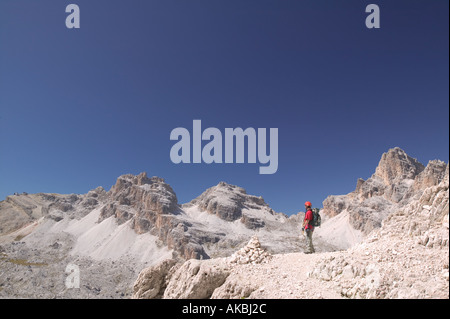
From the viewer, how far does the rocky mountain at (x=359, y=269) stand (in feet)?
32.4

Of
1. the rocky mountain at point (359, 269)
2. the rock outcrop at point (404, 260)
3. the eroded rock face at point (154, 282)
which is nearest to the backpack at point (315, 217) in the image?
the rocky mountain at point (359, 269)

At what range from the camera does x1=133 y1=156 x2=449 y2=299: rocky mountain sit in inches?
389

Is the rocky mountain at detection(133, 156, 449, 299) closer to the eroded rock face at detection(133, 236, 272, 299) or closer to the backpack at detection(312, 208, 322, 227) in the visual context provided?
the eroded rock face at detection(133, 236, 272, 299)

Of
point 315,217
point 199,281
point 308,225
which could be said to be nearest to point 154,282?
point 199,281

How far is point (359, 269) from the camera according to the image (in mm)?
11438

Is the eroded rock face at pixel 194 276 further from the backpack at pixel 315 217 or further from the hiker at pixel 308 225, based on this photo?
the backpack at pixel 315 217

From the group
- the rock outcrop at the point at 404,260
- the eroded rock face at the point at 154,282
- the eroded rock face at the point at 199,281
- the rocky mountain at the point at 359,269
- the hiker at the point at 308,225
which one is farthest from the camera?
the hiker at the point at 308,225

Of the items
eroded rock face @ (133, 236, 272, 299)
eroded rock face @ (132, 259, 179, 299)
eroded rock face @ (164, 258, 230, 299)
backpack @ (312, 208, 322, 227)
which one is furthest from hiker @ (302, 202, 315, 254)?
eroded rock face @ (132, 259, 179, 299)

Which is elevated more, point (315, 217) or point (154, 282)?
point (315, 217)

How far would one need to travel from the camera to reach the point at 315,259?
1503cm

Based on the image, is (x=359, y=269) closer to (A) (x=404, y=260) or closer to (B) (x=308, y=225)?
(A) (x=404, y=260)
